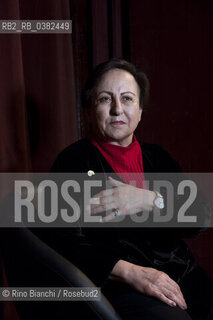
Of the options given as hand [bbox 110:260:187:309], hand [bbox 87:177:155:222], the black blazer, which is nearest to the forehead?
the black blazer

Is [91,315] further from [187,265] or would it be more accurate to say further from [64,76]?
[64,76]

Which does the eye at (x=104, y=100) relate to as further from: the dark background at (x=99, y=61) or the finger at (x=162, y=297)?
the finger at (x=162, y=297)

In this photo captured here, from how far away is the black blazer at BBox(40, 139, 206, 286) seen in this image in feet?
3.21

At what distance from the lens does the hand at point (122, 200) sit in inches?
42.1

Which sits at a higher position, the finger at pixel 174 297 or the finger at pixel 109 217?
the finger at pixel 109 217

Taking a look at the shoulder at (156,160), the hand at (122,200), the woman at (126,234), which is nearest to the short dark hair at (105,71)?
the woman at (126,234)

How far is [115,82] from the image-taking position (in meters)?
1.15

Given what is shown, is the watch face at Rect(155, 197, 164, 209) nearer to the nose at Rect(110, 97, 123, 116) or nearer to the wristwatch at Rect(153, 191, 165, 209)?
the wristwatch at Rect(153, 191, 165, 209)

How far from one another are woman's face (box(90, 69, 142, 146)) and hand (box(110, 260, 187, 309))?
1.32 ft

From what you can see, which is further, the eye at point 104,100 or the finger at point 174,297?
the eye at point 104,100

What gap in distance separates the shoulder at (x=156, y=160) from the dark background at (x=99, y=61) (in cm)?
36

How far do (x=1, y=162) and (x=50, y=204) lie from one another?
0.32 metres

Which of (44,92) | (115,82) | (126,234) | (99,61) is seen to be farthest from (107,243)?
(99,61)

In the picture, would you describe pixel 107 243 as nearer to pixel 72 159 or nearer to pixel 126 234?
pixel 126 234
